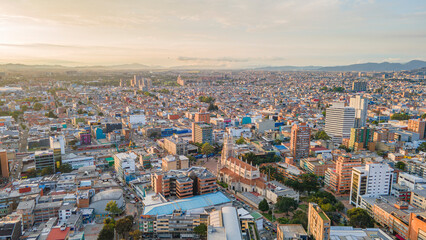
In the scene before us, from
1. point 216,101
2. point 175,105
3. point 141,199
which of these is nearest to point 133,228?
point 141,199

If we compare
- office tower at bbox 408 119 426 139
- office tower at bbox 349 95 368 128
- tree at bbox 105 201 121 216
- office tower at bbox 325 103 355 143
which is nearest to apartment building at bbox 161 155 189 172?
tree at bbox 105 201 121 216

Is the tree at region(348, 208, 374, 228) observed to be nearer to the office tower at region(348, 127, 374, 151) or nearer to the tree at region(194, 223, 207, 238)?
the tree at region(194, 223, 207, 238)

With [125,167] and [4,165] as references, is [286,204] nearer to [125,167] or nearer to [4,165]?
[125,167]

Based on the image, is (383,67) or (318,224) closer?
(318,224)

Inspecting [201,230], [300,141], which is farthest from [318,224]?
[300,141]

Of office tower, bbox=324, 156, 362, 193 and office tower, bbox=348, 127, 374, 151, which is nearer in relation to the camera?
office tower, bbox=324, 156, 362, 193

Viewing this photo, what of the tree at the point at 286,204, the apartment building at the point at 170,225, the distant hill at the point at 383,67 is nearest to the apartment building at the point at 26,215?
the apartment building at the point at 170,225
